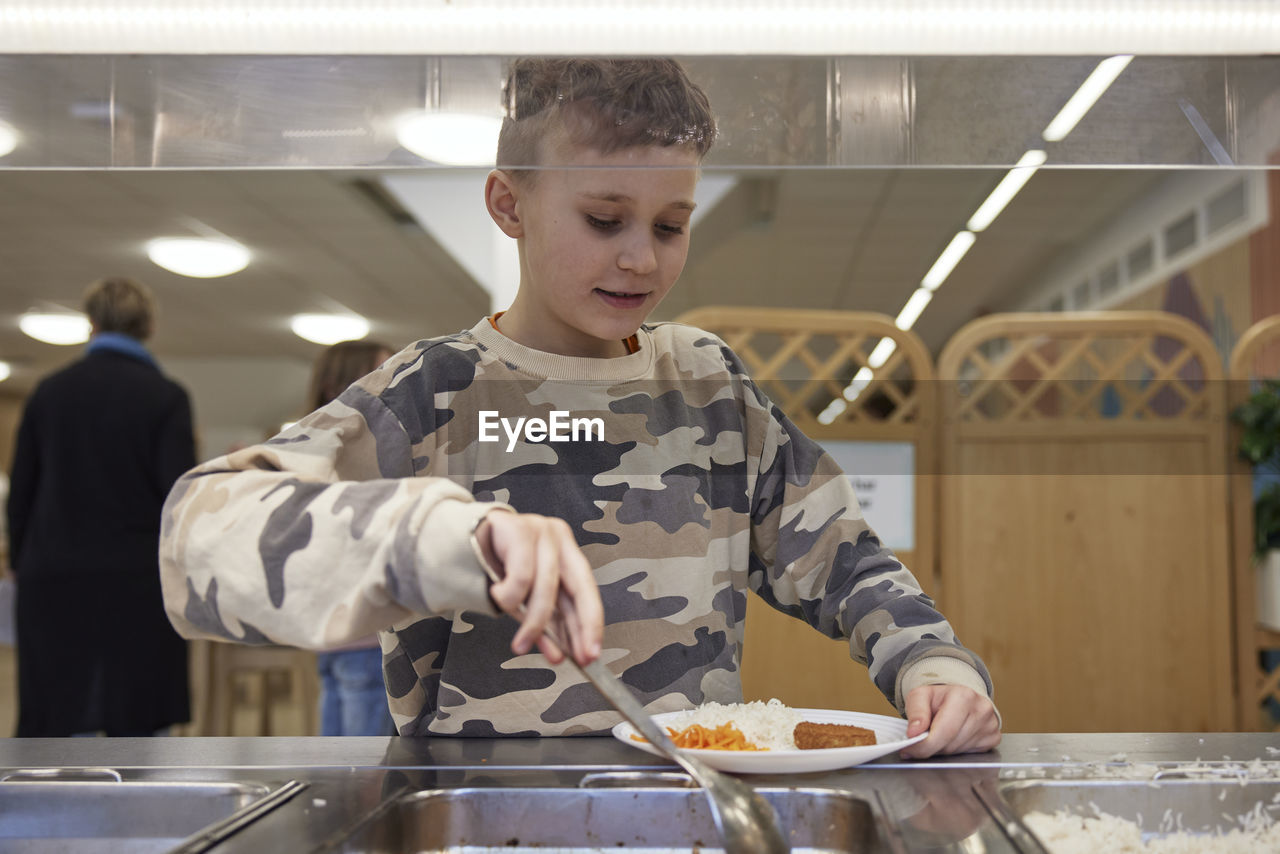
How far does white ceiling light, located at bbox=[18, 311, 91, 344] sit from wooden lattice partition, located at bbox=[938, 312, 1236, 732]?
181 cm

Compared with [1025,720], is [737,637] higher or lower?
higher

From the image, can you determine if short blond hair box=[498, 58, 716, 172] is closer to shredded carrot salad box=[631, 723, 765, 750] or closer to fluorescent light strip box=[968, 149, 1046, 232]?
fluorescent light strip box=[968, 149, 1046, 232]

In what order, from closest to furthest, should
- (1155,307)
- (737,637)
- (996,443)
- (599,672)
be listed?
(599,672) < (737,637) < (996,443) < (1155,307)

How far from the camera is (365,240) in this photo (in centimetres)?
80

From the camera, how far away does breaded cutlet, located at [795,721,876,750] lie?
0.71m

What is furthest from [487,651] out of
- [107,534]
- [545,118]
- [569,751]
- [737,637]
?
[107,534]

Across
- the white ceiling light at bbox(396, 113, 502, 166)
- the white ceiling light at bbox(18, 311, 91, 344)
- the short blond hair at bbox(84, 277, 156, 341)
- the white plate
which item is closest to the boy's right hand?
the white plate

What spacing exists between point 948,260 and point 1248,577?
2013 mm

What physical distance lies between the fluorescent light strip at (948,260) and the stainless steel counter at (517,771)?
0.41 m

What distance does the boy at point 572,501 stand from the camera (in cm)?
59

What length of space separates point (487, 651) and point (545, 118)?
425 mm

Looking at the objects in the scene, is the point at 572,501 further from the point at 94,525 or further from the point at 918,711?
the point at 94,525
